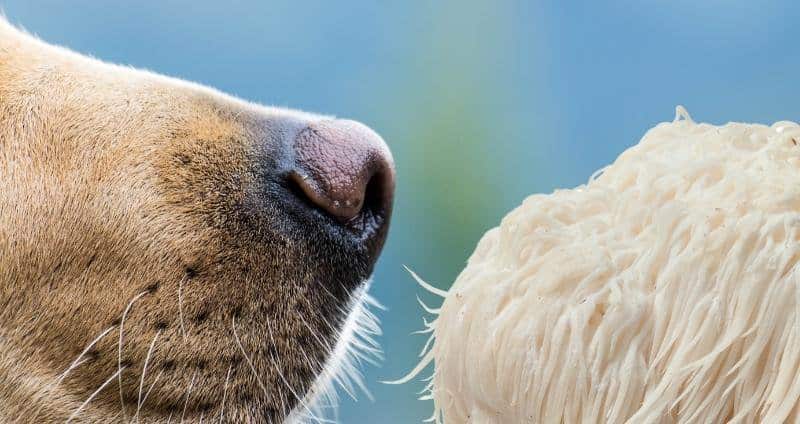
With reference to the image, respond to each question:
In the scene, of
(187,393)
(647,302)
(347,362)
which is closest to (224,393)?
(187,393)

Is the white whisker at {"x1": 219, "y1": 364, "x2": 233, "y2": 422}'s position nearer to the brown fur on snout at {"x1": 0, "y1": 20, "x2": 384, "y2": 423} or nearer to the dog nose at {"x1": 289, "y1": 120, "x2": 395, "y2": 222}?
the brown fur on snout at {"x1": 0, "y1": 20, "x2": 384, "y2": 423}

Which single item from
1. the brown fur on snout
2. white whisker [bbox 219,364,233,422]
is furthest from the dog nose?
white whisker [bbox 219,364,233,422]

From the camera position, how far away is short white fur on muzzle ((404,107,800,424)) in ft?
1.36

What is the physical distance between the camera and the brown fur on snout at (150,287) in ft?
2.32

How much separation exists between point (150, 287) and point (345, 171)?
0.62ft

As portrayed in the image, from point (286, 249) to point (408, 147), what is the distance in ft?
1.90

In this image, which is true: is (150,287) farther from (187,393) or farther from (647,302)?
(647,302)

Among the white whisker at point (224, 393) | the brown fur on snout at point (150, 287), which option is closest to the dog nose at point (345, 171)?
the brown fur on snout at point (150, 287)

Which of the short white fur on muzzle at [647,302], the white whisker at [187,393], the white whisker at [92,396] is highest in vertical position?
the short white fur on muzzle at [647,302]

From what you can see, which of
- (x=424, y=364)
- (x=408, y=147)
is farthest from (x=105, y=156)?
(x=408, y=147)

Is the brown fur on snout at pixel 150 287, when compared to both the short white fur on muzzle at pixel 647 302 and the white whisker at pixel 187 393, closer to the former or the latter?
the white whisker at pixel 187 393

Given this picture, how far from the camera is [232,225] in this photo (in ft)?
2.41

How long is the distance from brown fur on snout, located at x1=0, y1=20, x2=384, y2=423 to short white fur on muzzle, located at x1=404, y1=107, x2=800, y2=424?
9.8 inches

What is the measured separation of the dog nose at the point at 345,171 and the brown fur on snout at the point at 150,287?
31 millimetres
